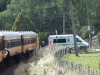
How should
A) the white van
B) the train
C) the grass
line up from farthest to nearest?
the white van → the train → the grass

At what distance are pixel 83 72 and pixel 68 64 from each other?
317 centimetres

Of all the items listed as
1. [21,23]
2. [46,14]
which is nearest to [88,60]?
[21,23]

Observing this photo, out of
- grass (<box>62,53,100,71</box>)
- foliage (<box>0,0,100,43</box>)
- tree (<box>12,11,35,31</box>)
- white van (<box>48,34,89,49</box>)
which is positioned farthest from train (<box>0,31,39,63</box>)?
foliage (<box>0,0,100,43</box>)

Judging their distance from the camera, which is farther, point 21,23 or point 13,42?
point 21,23

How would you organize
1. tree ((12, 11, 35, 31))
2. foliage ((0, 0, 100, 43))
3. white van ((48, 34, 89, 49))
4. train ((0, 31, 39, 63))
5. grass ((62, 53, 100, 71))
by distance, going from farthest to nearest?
foliage ((0, 0, 100, 43)), tree ((12, 11, 35, 31)), white van ((48, 34, 89, 49)), train ((0, 31, 39, 63)), grass ((62, 53, 100, 71))

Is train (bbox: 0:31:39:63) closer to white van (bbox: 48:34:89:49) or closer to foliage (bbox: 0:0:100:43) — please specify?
white van (bbox: 48:34:89:49)

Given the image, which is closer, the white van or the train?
the train

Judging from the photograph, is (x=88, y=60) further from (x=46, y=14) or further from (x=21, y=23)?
(x=46, y=14)

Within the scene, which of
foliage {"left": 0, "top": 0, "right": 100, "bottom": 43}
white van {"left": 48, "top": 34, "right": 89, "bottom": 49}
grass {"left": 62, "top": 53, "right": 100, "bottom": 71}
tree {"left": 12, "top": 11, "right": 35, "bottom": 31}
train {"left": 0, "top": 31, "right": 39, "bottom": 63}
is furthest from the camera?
foliage {"left": 0, "top": 0, "right": 100, "bottom": 43}

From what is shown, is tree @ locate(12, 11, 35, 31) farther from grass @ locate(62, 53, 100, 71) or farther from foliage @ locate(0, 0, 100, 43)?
grass @ locate(62, 53, 100, 71)

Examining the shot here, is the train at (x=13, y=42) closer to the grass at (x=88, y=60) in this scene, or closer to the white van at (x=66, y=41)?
the grass at (x=88, y=60)

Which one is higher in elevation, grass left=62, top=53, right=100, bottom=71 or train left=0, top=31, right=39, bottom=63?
train left=0, top=31, right=39, bottom=63

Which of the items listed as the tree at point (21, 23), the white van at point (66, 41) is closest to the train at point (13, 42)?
the white van at point (66, 41)

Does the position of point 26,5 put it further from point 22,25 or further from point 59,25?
point 22,25
